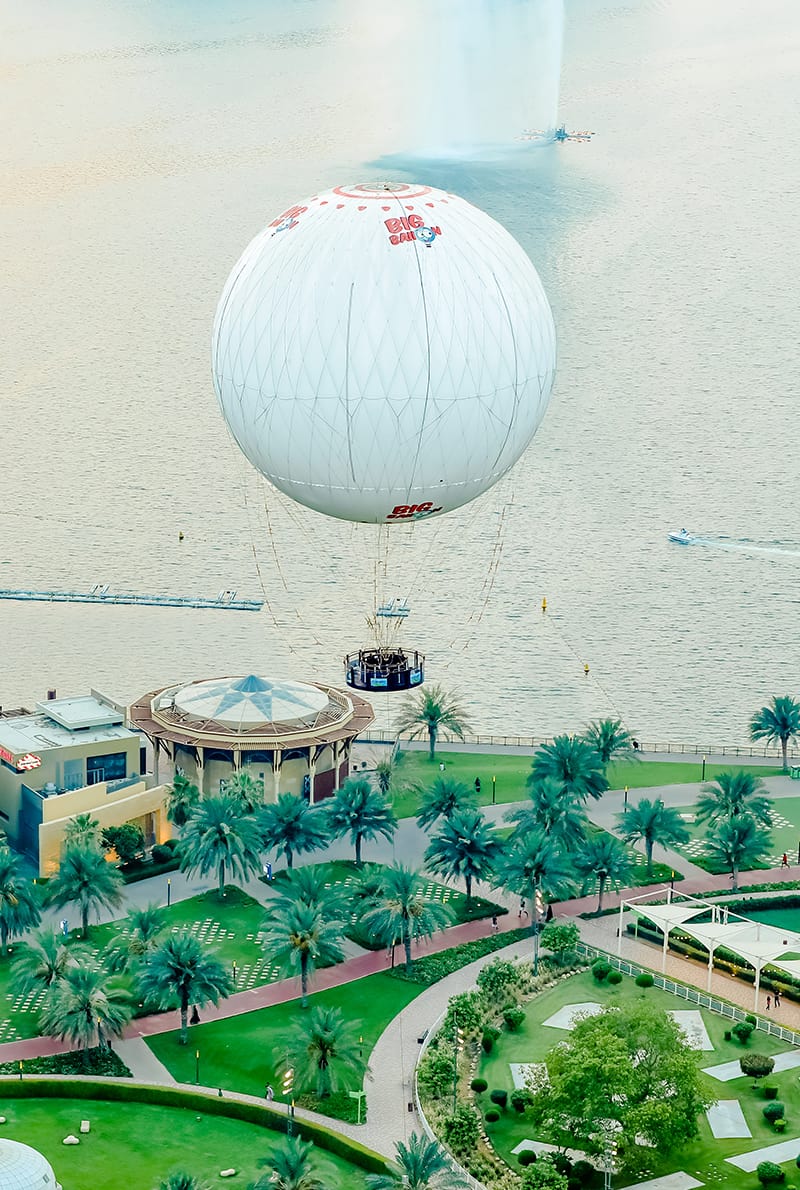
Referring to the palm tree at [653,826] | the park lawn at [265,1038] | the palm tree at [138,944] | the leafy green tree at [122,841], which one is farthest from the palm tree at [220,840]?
the palm tree at [653,826]

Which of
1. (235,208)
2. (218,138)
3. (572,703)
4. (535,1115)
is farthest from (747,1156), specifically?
(218,138)

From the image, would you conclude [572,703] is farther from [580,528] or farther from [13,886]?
[13,886]

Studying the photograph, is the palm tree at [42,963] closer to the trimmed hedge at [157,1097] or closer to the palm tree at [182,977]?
the palm tree at [182,977]

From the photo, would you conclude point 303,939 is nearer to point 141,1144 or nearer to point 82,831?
point 141,1144

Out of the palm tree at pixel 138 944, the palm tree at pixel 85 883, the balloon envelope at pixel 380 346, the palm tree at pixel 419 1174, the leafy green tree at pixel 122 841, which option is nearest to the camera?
the palm tree at pixel 419 1174

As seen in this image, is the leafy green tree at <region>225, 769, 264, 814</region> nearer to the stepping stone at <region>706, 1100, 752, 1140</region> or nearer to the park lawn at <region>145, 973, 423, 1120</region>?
the park lawn at <region>145, 973, 423, 1120</region>

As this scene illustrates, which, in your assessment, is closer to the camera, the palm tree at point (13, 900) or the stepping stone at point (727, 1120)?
the stepping stone at point (727, 1120)
